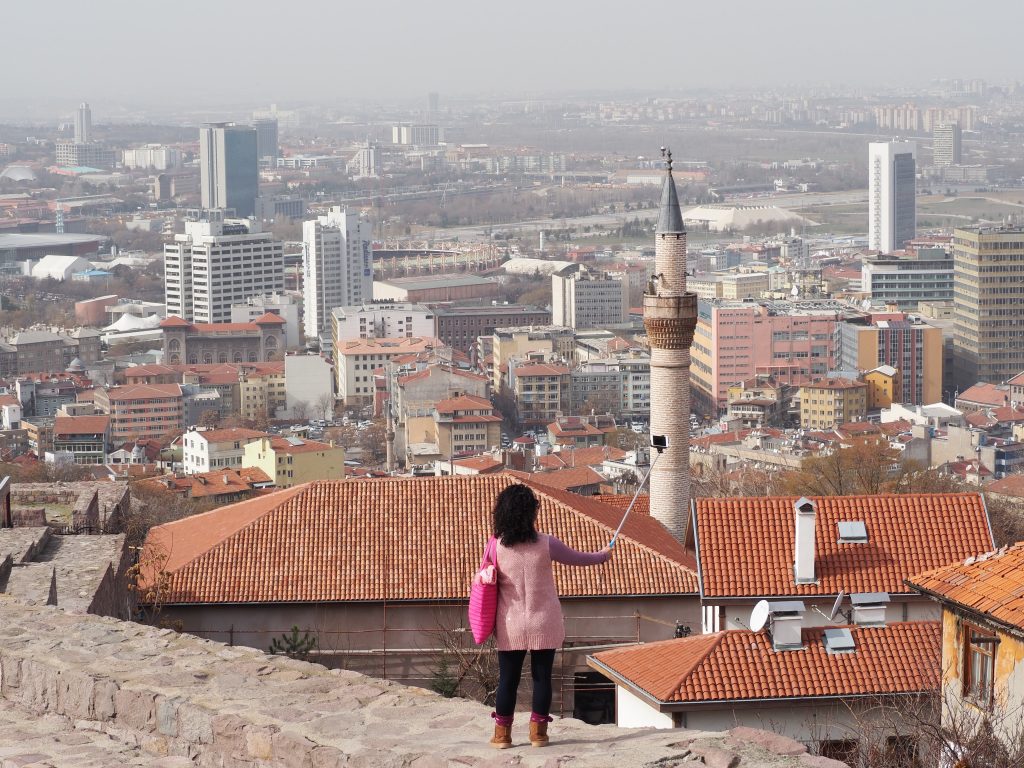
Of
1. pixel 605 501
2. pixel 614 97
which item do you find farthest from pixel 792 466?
pixel 614 97

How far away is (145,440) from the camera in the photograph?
30.8 meters

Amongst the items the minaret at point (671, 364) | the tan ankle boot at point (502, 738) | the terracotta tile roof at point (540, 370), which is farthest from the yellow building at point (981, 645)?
the terracotta tile roof at point (540, 370)

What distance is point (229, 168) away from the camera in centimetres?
8362

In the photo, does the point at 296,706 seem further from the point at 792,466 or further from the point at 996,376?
the point at 996,376

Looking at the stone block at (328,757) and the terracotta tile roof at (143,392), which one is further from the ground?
the stone block at (328,757)

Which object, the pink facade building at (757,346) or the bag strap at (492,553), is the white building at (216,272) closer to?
the pink facade building at (757,346)

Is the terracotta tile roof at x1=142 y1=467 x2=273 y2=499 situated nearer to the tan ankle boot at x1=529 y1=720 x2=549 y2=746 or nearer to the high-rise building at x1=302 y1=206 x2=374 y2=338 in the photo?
the tan ankle boot at x1=529 y1=720 x2=549 y2=746

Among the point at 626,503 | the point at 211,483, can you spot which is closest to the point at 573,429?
the point at 211,483

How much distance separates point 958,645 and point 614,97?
167m

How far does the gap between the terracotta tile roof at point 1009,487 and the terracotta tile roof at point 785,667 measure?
580 inches

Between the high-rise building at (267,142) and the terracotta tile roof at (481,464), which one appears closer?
the terracotta tile roof at (481,464)

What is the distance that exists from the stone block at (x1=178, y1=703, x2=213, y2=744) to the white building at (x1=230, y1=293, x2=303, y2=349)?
4119 cm

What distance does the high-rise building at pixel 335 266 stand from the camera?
51812mm

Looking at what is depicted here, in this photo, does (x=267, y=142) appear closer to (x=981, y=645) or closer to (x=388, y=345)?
(x=388, y=345)
